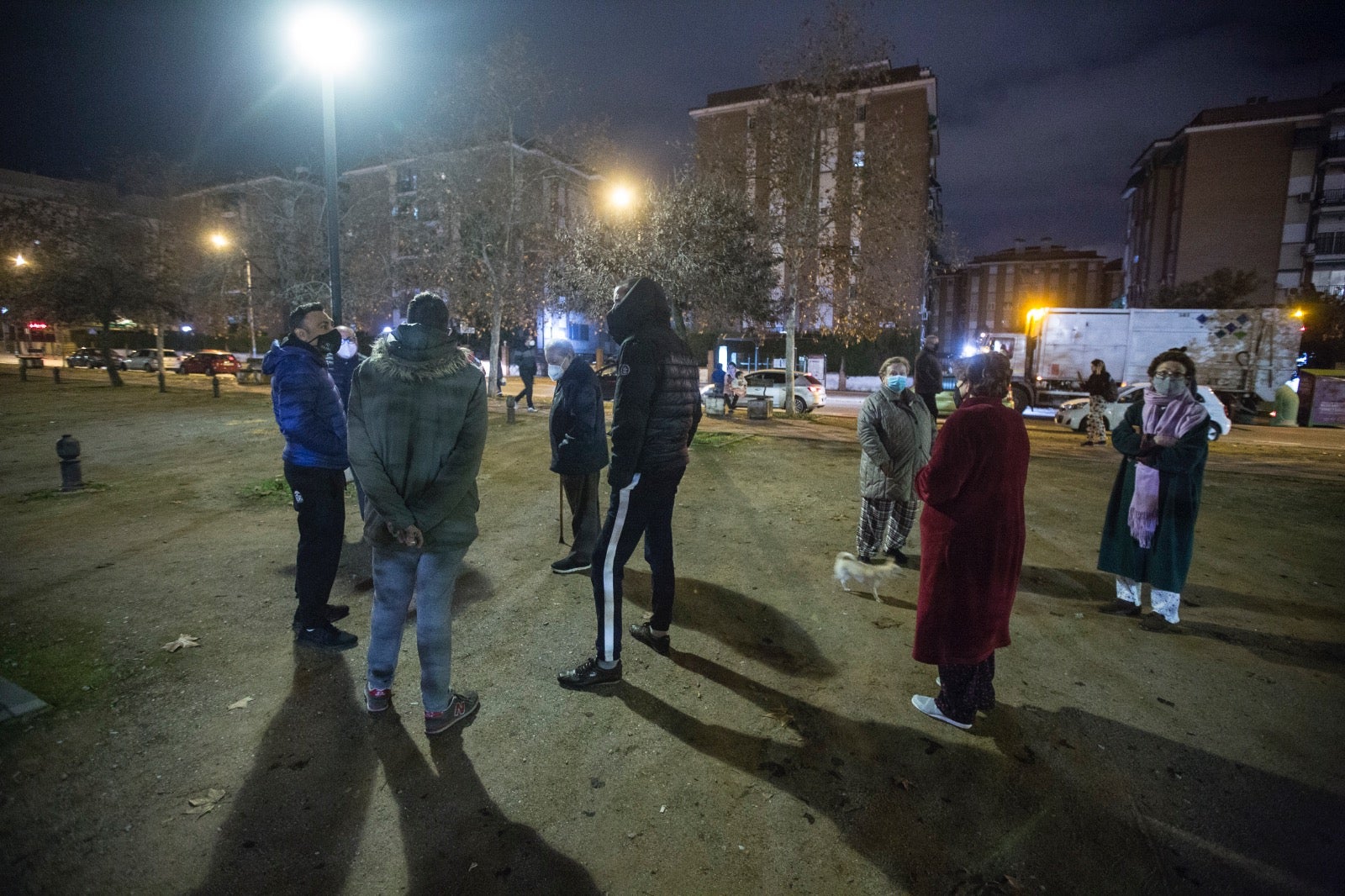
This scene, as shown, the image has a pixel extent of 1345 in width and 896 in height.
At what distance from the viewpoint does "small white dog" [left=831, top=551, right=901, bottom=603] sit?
4.86m

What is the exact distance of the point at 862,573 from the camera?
488 cm

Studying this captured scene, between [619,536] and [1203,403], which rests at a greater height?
[1203,403]

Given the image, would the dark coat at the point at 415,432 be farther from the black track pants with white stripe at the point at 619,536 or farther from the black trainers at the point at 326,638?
the black trainers at the point at 326,638

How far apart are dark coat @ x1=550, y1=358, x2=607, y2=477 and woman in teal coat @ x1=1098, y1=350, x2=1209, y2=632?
3745 millimetres

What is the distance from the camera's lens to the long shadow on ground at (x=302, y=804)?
235 centimetres

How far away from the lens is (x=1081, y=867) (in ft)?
7.97

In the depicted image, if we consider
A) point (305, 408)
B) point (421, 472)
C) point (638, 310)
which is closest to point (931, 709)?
point (638, 310)

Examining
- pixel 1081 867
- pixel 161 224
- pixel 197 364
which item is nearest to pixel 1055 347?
pixel 1081 867

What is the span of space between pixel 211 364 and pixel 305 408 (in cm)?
3599

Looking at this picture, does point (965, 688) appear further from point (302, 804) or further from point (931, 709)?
point (302, 804)

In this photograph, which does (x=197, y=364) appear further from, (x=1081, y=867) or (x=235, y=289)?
(x=1081, y=867)

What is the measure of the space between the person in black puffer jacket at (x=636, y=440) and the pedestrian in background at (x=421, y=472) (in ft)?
2.31

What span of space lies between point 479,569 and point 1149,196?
68222mm

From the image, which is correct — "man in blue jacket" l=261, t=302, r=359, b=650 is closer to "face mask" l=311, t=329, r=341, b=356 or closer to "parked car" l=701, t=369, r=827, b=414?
"face mask" l=311, t=329, r=341, b=356
